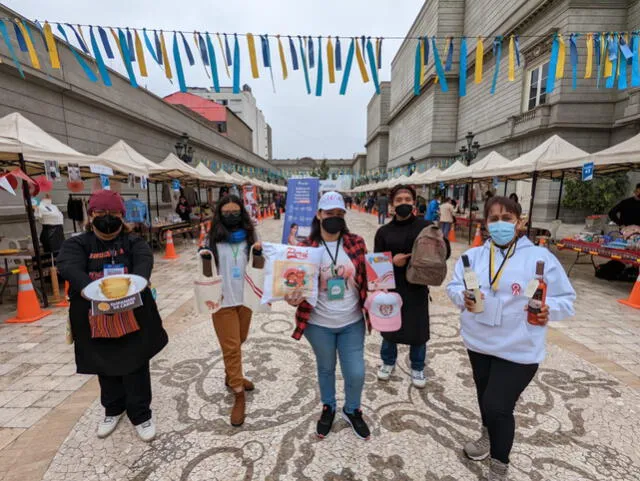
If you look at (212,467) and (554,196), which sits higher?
(554,196)

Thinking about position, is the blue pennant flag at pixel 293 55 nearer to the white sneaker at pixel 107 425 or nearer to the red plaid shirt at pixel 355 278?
the red plaid shirt at pixel 355 278

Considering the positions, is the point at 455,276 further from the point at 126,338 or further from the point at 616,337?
the point at 616,337

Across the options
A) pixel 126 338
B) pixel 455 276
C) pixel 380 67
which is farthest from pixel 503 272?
pixel 380 67

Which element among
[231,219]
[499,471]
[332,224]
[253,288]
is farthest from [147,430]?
[499,471]

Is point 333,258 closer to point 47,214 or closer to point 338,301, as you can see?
point 338,301

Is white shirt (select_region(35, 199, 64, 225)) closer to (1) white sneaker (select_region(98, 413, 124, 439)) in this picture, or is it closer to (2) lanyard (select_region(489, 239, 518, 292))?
(1) white sneaker (select_region(98, 413, 124, 439))

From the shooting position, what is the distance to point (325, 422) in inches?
97.2

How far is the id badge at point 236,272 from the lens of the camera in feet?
8.50

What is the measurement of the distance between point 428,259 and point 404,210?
0.52 m

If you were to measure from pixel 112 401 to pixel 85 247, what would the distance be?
1.31m

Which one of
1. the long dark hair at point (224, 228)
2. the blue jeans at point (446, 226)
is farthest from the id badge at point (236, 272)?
the blue jeans at point (446, 226)

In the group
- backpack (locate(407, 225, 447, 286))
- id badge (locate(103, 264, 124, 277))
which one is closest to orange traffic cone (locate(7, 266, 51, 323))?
id badge (locate(103, 264, 124, 277))

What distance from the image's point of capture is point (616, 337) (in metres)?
4.29

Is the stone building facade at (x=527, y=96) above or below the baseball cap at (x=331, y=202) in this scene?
above
